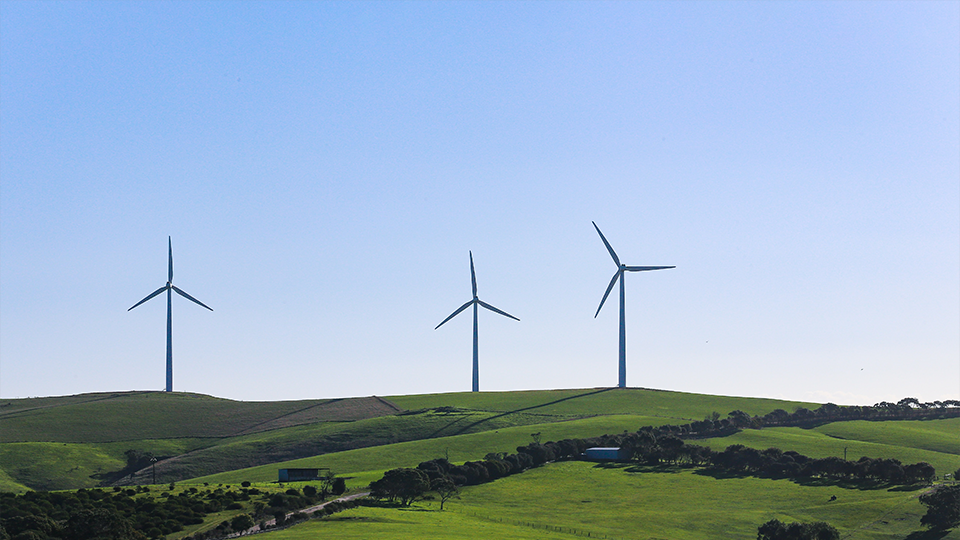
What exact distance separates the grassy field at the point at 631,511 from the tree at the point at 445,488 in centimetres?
139

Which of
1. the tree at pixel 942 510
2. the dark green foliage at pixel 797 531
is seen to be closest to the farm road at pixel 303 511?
the dark green foliage at pixel 797 531

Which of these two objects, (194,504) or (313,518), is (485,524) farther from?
(194,504)

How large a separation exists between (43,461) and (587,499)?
101 m

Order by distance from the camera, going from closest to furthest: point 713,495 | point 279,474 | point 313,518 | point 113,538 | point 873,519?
point 113,538
point 313,518
point 873,519
point 713,495
point 279,474

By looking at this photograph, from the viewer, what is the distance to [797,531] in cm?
11544

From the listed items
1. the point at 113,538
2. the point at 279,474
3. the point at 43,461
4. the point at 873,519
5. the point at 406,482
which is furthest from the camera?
the point at 43,461

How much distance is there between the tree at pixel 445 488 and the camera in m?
141

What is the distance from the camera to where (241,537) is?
332ft

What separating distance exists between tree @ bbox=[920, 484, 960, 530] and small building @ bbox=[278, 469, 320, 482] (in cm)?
9037

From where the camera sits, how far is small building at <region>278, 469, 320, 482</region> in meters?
164

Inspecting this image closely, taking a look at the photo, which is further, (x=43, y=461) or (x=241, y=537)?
(x=43, y=461)

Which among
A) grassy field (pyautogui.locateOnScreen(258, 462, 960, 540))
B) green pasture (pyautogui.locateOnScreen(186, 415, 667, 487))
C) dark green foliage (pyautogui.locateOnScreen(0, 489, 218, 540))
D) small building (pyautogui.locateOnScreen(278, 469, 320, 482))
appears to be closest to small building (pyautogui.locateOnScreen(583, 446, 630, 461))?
Result: grassy field (pyautogui.locateOnScreen(258, 462, 960, 540))

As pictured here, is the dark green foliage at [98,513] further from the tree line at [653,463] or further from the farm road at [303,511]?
the tree line at [653,463]

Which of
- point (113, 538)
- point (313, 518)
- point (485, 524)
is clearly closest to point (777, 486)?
point (485, 524)
